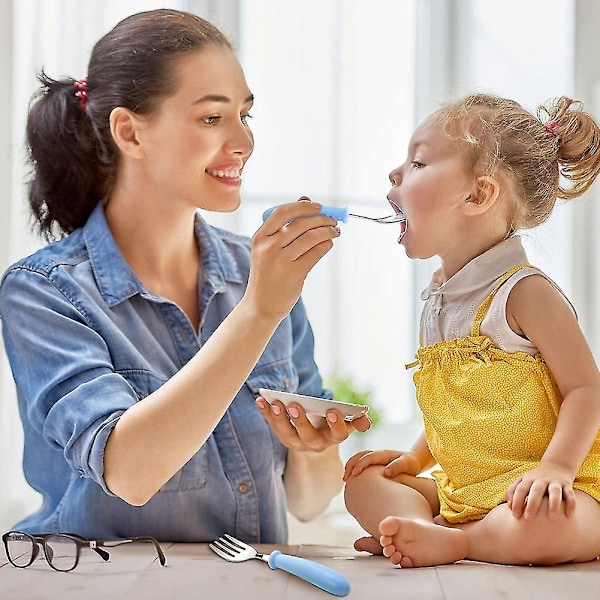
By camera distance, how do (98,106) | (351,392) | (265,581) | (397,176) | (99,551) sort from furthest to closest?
(351,392)
(98,106)
(397,176)
(99,551)
(265,581)

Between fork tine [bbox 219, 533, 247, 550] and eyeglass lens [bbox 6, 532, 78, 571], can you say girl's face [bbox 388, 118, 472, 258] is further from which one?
eyeglass lens [bbox 6, 532, 78, 571]

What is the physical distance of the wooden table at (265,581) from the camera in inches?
40.9

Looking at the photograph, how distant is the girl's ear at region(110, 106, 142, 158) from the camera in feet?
5.07

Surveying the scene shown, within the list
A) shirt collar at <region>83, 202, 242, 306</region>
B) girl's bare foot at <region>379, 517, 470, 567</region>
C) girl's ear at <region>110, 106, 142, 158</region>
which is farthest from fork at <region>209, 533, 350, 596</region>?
girl's ear at <region>110, 106, 142, 158</region>

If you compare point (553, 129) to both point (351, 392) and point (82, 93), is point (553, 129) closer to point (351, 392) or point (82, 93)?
point (82, 93)

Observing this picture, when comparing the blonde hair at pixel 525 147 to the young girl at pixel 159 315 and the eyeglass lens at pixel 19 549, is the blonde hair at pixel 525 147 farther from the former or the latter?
the eyeglass lens at pixel 19 549

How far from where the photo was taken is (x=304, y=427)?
4.45 feet

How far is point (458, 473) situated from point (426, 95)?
1501mm

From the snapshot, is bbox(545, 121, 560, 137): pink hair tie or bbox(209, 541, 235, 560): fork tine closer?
bbox(209, 541, 235, 560): fork tine

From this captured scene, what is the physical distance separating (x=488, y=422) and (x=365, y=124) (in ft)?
4.57

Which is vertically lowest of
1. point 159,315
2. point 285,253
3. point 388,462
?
point 388,462

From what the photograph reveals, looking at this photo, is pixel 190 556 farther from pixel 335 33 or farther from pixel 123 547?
pixel 335 33

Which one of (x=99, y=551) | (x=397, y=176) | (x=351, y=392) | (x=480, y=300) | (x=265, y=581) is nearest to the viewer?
(x=265, y=581)

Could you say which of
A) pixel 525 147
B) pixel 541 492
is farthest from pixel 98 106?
pixel 541 492
